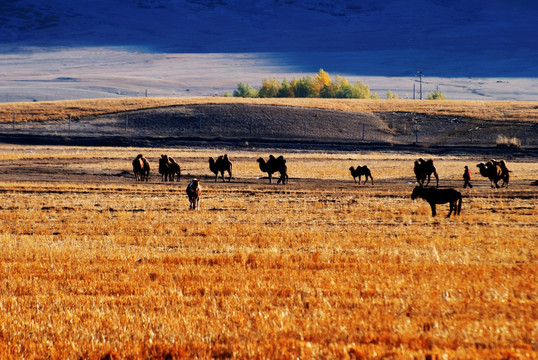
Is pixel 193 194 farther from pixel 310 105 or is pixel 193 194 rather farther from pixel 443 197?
pixel 310 105

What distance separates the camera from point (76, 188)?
3312 cm

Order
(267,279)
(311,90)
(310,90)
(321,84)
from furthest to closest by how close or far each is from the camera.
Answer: (321,84) → (311,90) → (310,90) → (267,279)

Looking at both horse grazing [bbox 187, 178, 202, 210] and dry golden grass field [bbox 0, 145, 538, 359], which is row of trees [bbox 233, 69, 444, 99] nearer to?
dry golden grass field [bbox 0, 145, 538, 359]

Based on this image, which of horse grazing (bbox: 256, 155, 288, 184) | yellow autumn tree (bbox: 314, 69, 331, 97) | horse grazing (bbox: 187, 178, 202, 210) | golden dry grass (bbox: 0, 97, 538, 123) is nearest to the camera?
horse grazing (bbox: 187, 178, 202, 210)

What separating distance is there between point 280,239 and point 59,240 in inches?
188

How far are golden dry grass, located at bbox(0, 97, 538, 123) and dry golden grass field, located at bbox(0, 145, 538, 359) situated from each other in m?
63.4

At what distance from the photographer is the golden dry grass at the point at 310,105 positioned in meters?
88.2

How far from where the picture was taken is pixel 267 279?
464 inches

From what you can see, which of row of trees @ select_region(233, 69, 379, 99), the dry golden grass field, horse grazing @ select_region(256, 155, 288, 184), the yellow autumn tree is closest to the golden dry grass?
row of trees @ select_region(233, 69, 379, 99)

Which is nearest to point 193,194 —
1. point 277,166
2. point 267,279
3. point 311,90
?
point 267,279

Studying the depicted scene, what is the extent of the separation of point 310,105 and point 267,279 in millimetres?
86007

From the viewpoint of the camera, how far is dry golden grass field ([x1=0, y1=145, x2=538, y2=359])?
8.03 meters

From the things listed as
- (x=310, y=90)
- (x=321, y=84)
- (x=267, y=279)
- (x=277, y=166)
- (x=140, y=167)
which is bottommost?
(x=267, y=279)

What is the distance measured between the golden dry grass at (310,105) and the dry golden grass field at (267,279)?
208 ft
